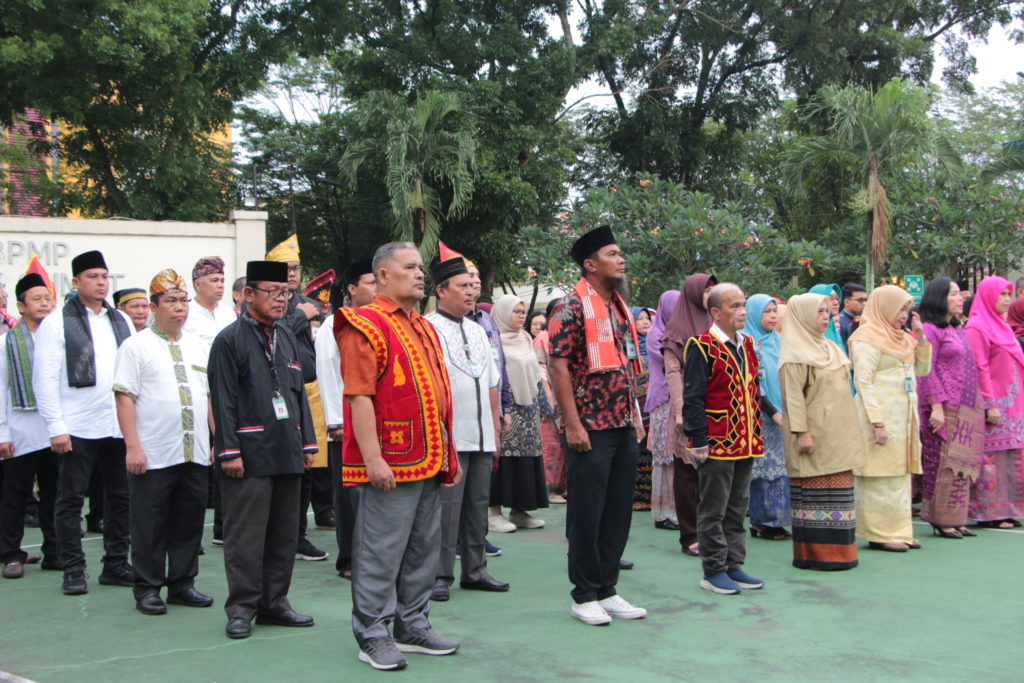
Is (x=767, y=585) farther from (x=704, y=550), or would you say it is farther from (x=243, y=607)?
(x=243, y=607)

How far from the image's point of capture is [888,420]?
7188 mm

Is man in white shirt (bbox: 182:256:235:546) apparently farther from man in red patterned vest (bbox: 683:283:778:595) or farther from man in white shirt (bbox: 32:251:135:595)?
man in red patterned vest (bbox: 683:283:778:595)

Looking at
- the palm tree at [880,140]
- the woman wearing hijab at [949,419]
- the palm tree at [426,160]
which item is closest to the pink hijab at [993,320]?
the woman wearing hijab at [949,419]

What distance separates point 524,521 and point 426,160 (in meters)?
12.8

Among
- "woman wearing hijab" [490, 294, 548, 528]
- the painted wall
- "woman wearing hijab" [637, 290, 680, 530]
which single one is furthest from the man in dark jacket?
the painted wall

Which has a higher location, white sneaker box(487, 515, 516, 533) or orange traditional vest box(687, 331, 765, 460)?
orange traditional vest box(687, 331, 765, 460)

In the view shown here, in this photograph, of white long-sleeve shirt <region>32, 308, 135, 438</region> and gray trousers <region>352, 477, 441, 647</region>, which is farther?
white long-sleeve shirt <region>32, 308, 135, 438</region>

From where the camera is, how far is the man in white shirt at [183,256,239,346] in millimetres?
6754

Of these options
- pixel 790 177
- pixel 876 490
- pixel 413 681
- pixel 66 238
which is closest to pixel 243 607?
pixel 413 681

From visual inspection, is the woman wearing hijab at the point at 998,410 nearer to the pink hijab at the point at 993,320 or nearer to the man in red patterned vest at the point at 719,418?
the pink hijab at the point at 993,320

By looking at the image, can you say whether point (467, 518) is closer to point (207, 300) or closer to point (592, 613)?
point (592, 613)

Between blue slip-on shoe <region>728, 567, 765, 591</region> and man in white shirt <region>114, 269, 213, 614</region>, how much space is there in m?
2.96

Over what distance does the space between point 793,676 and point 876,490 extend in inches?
127

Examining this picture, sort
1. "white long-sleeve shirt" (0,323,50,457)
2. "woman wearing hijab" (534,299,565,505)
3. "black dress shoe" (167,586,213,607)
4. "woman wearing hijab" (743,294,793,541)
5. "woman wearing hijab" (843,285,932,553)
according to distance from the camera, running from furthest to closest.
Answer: "woman wearing hijab" (534,299,565,505)
"woman wearing hijab" (743,294,793,541)
"woman wearing hijab" (843,285,932,553)
"white long-sleeve shirt" (0,323,50,457)
"black dress shoe" (167,586,213,607)
